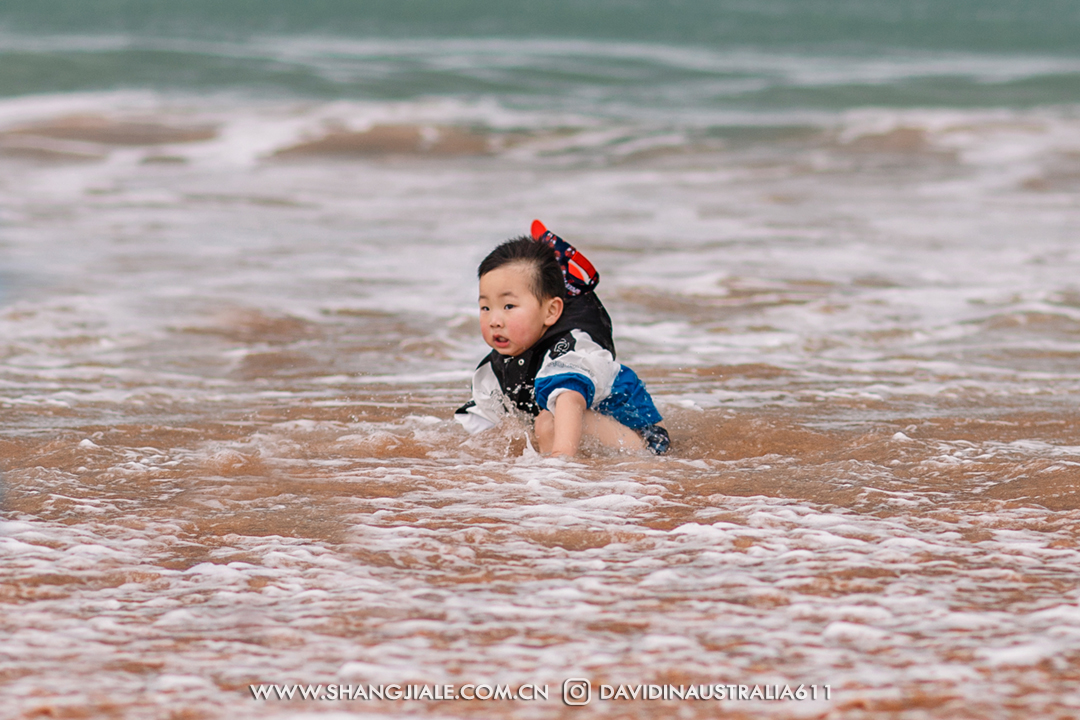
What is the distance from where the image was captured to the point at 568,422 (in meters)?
3.84

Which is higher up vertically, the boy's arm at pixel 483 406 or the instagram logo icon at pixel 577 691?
the boy's arm at pixel 483 406

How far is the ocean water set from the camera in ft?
7.66

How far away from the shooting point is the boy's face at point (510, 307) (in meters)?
3.88

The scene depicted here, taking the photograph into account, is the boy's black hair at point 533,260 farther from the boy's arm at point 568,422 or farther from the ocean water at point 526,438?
the ocean water at point 526,438

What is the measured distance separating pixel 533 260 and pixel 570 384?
0.41 meters

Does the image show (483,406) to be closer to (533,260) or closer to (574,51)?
(533,260)

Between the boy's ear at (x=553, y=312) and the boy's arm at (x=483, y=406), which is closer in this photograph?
the boy's ear at (x=553, y=312)

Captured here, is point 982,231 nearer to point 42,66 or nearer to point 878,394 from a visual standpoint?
point 878,394

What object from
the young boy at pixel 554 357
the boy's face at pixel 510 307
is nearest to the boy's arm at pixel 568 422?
the young boy at pixel 554 357

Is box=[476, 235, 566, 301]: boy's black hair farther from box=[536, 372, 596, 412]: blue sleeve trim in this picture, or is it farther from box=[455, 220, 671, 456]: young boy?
box=[536, 372, 596, 412]: blue sleeve trim

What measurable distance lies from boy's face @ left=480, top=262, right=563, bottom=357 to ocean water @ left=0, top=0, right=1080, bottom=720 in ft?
1.16

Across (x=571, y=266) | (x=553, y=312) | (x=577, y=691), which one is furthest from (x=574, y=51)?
(x=577, y=691)

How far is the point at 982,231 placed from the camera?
31.2ft

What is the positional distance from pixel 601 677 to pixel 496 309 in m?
1.84
